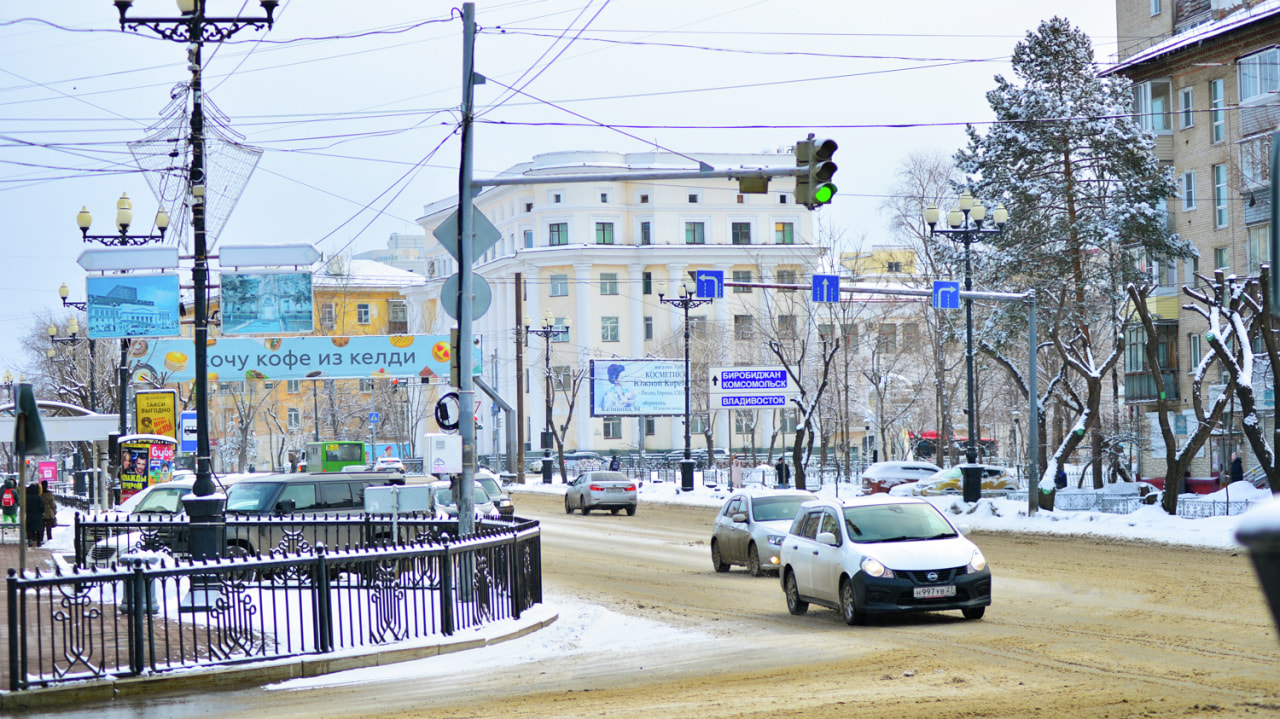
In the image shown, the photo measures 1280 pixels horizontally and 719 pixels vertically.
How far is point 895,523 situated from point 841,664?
14.6 ft

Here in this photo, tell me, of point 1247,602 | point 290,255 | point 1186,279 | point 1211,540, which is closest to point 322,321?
point 1186,279

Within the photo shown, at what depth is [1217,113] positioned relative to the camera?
50281 millimetres

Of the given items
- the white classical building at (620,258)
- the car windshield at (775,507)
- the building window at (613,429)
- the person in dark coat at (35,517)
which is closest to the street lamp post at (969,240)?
the car windshield at (775,507)

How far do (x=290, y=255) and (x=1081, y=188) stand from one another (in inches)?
997

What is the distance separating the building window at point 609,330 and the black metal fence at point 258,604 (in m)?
82.2

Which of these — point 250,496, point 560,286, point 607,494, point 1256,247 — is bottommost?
point 607,494

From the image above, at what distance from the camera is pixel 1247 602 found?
1728 cm

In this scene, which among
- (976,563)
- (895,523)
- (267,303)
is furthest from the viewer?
(267,303)

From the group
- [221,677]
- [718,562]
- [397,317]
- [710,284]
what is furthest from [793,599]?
[397,317]

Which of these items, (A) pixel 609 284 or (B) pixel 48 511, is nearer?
(B) pixel 48 511

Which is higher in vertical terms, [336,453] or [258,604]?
[258,604]

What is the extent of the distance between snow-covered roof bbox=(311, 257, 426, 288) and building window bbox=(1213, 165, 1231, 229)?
54937mm

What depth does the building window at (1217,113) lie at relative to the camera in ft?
163

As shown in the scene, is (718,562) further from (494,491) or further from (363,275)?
(363,275)
